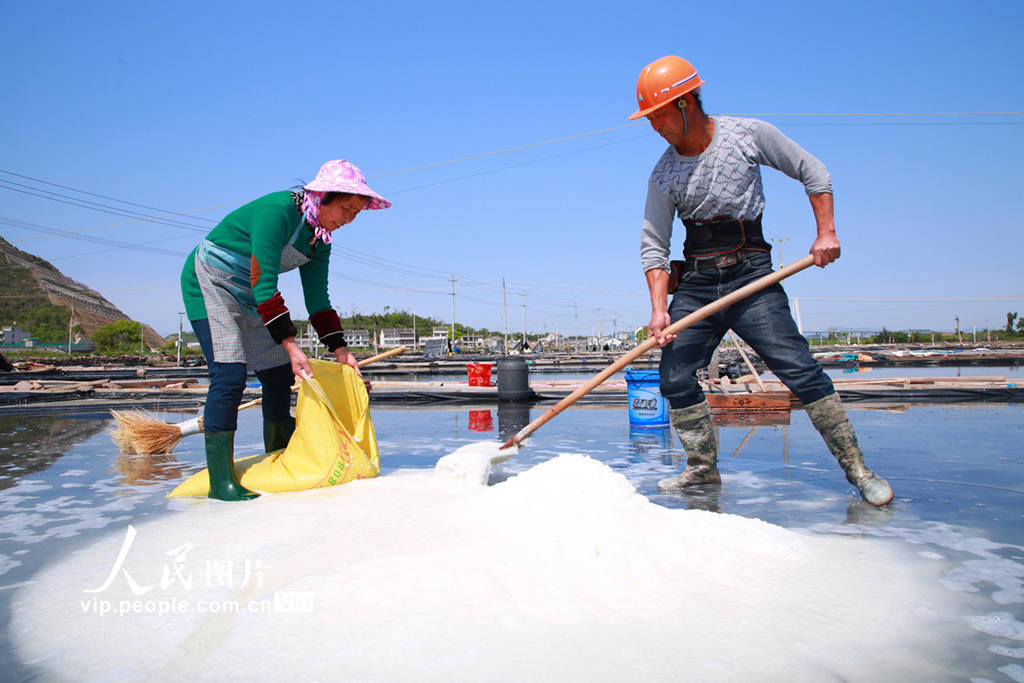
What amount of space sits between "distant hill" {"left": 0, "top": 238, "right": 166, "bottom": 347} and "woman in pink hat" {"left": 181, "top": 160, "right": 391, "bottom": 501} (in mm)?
104012

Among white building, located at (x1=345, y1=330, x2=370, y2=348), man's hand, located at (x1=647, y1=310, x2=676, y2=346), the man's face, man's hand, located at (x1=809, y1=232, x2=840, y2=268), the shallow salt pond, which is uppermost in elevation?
white building, located at (x1=345, y1=330, x2=370, y2=348)

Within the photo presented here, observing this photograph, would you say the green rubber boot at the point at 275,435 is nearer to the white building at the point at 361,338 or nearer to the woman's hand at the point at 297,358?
the woman's hand at the point at 297,358

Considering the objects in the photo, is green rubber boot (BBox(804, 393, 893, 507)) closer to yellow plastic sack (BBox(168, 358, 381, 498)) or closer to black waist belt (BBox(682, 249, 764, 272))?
black waist belt (BBox(682, 249, 764, 272))

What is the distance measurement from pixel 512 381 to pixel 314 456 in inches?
212

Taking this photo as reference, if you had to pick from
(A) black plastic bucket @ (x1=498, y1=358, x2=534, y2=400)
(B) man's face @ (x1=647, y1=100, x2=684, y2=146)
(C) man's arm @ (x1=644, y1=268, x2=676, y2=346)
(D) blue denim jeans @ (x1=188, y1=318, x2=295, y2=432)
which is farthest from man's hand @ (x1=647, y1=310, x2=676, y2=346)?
(A) black plastic bucket @ (x1=498, y1=358, x2=534, y2=400)

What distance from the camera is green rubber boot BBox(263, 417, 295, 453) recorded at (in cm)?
321

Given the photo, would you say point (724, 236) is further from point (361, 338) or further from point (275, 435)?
point (361, 338)

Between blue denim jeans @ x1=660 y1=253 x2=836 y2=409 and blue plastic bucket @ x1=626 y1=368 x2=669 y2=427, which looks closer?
blue denim jeans @ x1=660 y1=253 x2=836 y2=409

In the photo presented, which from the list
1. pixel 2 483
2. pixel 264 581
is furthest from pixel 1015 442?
pixel 2 483

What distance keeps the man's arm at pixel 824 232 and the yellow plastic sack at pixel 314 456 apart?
81.2 inches

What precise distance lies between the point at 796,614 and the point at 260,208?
8.26 ft

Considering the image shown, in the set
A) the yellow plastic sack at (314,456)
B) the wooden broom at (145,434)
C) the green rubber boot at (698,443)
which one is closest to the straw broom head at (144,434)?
the wooden broom at (145,434)

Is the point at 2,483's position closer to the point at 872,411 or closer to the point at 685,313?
the point at 685,313

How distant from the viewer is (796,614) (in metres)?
1.31
